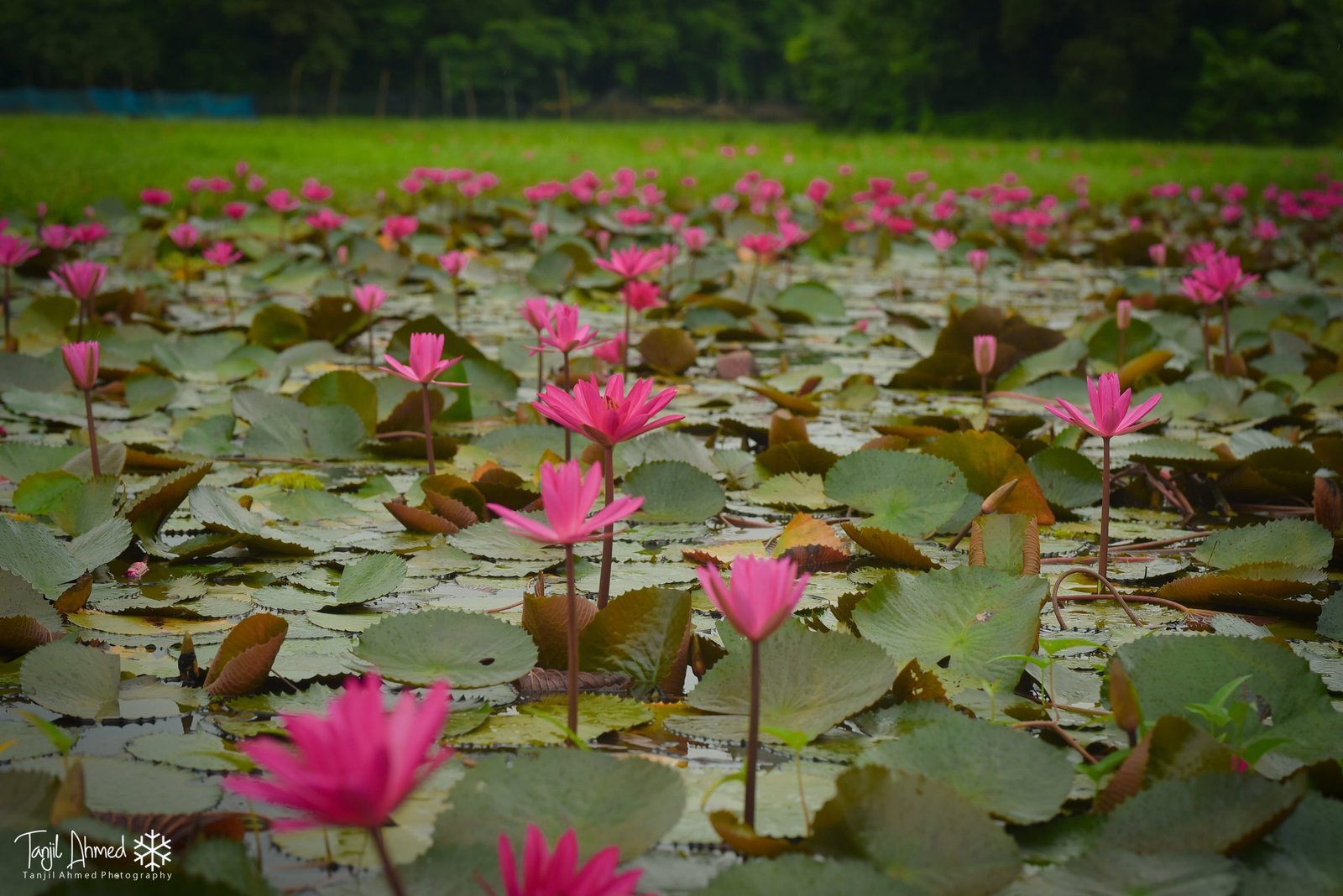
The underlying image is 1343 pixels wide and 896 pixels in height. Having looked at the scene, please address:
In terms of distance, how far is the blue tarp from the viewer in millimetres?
19656

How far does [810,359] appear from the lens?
2.52m

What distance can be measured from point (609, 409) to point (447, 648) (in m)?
→ 0.21

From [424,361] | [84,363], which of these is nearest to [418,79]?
[84,363]

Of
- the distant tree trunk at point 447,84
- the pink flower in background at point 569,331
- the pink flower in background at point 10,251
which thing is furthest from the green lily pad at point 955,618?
the distant tree trunk at point 447,84

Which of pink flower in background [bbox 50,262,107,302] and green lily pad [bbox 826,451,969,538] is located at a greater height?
pink flower in background [bbox 50,262,107,302]

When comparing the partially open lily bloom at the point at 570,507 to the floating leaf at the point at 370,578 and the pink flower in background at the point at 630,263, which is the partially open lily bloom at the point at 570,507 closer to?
the floating leaf at the point at 370,578

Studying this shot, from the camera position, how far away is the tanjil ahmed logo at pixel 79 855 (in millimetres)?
506

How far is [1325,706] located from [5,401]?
172cm

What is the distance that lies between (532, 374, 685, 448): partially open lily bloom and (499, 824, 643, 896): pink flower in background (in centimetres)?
41

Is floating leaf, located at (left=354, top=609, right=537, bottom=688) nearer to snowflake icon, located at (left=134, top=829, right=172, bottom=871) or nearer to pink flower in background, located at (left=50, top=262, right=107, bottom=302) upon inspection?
snowflake icon, located at (left=134, top=829, right=172, bottom=871)

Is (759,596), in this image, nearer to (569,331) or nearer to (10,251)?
(569,331)

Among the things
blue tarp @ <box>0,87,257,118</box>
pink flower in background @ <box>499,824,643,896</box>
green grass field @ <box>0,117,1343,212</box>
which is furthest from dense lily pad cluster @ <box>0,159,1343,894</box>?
blue tarp @ <box>0,87,257,118</box>

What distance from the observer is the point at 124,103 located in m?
21.1

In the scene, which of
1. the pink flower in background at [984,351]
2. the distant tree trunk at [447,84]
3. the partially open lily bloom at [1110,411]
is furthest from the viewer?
the distant tree trunk at [447,84]
